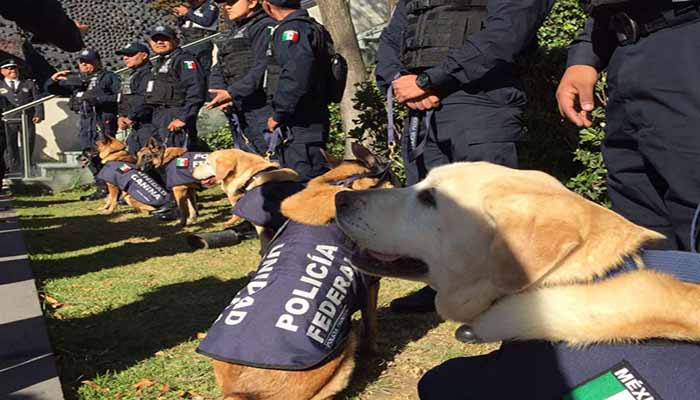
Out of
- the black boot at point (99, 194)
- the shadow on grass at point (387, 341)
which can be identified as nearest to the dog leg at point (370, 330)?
the shadow on grass at point (387, 341)

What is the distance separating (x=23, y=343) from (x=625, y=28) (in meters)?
3.22

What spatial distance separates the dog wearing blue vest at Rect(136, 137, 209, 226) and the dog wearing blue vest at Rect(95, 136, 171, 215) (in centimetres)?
21

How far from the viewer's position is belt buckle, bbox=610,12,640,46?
1981 millimetres

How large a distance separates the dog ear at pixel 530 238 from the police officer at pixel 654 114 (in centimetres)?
44

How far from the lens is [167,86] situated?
25.9 ft

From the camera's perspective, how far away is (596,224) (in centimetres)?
163

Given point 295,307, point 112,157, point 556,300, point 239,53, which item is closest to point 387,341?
point 295,307

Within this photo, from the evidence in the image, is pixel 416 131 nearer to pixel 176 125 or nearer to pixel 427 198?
pixel 427 198

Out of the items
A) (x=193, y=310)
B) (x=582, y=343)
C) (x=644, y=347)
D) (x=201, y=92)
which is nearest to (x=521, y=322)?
(x=582, y=343)

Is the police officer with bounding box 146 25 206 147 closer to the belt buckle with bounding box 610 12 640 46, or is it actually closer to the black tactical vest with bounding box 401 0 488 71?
the black tactical vest with bounding box 401 0 488 71

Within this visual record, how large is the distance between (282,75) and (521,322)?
3.59m

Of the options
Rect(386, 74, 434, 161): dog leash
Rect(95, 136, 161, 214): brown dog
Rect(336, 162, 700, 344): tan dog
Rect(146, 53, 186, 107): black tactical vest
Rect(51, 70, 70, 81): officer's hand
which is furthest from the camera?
Rect(95, 136, 161, 214): brown dog

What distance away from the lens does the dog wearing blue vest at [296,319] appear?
2.35m

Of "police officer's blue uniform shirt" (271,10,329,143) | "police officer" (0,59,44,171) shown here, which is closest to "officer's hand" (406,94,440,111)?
"police officer's blue uniform shirt" (271,10,329,143)
